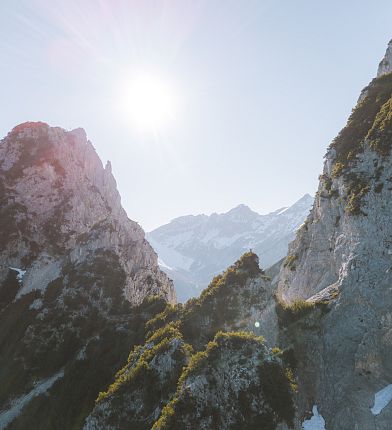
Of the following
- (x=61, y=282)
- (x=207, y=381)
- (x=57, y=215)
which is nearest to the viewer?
(x=207, y=381)

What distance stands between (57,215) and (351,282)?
282ft

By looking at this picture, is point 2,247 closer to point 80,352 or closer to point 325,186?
point 80,352

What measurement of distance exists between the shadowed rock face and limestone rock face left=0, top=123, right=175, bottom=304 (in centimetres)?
30

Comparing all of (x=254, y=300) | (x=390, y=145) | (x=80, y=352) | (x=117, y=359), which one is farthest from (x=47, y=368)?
(x=390, y=145)

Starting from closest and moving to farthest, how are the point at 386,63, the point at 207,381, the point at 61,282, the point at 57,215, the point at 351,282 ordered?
the point at 207,381
the point at 351,282
the point at 386,63
the point at 61,282
the point at 57,215

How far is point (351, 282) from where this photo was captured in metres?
41.5

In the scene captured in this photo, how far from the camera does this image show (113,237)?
9244cm

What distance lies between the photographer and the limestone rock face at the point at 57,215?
8944cm

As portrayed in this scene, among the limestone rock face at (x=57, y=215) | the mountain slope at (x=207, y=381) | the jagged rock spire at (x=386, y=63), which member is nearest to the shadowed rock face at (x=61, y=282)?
the limestone rock face at (x=57, y=215)

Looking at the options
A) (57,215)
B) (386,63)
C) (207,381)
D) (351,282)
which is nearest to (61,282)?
(57,215)

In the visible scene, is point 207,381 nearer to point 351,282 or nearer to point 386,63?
point 351,282

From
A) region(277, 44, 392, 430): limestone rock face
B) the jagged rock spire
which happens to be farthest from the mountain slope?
the jagged rock spire

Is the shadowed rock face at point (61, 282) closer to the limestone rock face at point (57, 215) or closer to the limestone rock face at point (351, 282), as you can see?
the limestone rock face at point (57, 215)

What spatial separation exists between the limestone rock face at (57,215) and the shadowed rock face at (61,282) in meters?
0.30
